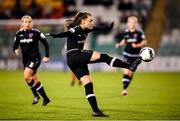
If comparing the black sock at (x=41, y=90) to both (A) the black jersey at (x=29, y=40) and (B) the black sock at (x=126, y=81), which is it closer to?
→ (A) the black jersey at (x=29, y=40)

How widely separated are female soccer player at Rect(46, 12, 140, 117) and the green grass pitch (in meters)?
0.50

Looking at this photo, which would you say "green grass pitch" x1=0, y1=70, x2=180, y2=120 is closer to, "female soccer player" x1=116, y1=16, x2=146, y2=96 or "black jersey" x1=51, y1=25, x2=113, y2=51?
"female soccer player" x1=116, y1=16, x2=146, y2=96

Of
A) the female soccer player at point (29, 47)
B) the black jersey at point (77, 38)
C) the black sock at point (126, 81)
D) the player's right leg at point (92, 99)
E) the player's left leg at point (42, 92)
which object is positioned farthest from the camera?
the black sock at point (126, 81)

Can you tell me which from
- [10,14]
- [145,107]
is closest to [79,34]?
[145,107]

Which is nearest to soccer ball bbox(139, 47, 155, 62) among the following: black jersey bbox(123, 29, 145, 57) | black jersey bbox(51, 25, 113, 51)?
black jersey bbox(51, 25, 113, 51)

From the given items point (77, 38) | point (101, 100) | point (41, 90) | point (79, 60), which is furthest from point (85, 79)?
point (101, 100)

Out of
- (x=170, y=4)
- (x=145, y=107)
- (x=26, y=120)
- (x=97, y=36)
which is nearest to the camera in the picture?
(x=26, y=120)

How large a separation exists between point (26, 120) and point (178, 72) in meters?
19.6

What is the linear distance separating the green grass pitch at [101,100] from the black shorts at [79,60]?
0.89 metres

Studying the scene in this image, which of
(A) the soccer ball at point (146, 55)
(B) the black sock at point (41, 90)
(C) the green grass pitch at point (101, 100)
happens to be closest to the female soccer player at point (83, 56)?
(A) the soccer ball at point (146, 55)

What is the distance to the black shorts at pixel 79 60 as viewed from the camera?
12.6m

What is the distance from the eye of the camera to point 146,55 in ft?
43.0

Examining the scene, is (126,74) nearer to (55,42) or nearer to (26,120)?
(26,120)

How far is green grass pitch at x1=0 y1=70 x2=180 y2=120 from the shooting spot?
12758mm
